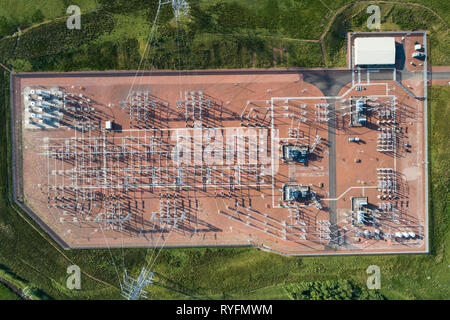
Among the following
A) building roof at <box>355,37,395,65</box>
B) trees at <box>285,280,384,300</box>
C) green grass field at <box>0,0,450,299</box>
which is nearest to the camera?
building roof at <box>355,37,395,65</box>

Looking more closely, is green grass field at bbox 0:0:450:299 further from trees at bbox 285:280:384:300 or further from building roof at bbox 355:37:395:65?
building roof at bbox 355:37:395:65

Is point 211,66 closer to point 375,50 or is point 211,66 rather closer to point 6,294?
point 375,50

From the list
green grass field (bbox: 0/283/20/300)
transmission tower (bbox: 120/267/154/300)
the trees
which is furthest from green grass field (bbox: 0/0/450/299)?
green grass field (bbox: 0/283/20/300)

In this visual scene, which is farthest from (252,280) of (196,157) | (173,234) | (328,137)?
(328,137)

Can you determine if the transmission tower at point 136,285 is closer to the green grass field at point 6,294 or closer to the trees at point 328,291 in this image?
the green grass field at point 6,294

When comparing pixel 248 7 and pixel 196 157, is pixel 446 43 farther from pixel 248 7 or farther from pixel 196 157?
pixel 196 157

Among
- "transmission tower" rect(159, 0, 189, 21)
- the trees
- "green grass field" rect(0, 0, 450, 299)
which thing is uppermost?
"transmission tower" rect(159, 0, 189, 21)

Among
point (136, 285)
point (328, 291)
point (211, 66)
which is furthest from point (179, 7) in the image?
point (328, 291)
